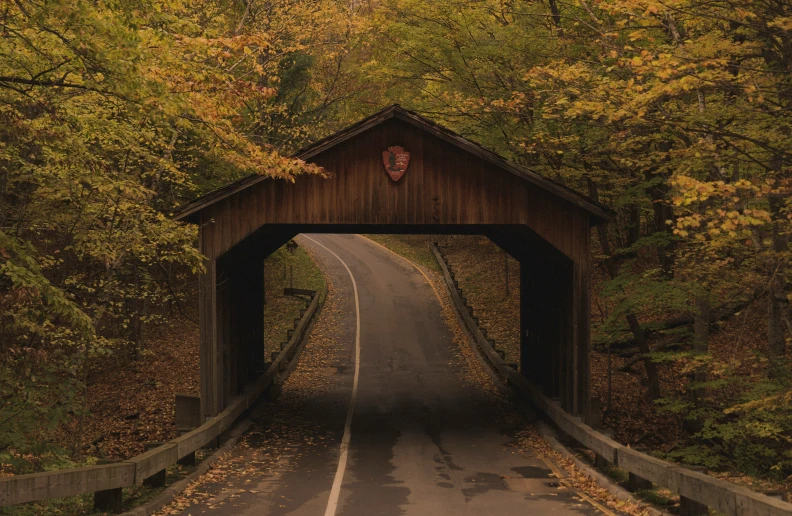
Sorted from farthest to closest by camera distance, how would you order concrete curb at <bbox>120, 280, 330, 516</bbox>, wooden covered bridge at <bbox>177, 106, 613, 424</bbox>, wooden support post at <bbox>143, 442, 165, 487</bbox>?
1. wooden covered bridge at <bbox>177, 106, 613, 424</bbox>
2. wooden support post at <bbox>143, 442, 165, 487</bbox>
3. concrete curb at <bbox>120, 280, 330, 516</bbox>

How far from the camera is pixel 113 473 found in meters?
8.79

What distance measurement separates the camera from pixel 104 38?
8.65m

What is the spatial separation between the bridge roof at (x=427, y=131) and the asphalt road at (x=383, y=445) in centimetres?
471

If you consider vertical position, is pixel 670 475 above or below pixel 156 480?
above

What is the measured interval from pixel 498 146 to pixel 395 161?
9282 millimetres

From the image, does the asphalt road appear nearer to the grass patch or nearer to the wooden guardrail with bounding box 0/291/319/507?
the wooden guardrail with bounding box 0/291/319/507

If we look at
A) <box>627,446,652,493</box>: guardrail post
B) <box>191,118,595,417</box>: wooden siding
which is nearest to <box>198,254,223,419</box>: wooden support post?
<box>191,118,595,417</box>: wooden siding

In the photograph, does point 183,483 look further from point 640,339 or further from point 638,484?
point 640,339

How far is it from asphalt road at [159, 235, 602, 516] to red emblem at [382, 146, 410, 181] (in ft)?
17.4

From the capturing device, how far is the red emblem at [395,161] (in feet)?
48.9

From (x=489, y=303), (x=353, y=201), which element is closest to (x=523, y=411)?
(x=353, y=201)

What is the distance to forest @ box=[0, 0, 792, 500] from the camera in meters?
9.87

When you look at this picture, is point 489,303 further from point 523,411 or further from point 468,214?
point 468,214

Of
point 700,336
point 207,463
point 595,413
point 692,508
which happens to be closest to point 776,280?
point 700,336
